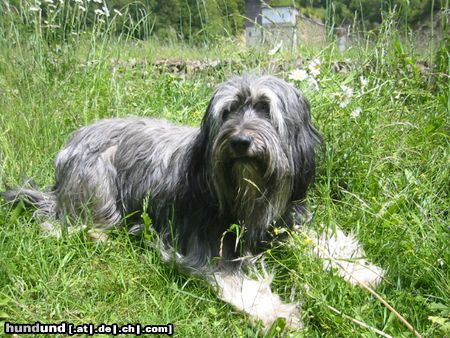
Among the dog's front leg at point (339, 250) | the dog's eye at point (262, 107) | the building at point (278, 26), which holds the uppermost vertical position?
the building at point (278, 26)

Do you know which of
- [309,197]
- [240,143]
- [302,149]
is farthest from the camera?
[309,197]

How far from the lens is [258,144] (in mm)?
2873

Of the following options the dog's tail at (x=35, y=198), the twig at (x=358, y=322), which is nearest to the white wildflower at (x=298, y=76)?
the twig at (x=358, y=322)

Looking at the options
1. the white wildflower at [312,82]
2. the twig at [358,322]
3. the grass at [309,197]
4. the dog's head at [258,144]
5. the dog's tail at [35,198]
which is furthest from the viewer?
the white wildflower at [312,82]

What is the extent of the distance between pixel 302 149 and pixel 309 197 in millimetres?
727

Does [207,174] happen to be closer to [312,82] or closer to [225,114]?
[225,114]

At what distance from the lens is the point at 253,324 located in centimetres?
279

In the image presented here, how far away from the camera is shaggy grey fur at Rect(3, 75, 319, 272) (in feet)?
9.72

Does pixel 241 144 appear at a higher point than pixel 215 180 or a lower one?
higher

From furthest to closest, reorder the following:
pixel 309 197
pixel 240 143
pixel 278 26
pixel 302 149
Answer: pixel 278 26, pixel 309 197, pixel 302 149, pixel 240 143

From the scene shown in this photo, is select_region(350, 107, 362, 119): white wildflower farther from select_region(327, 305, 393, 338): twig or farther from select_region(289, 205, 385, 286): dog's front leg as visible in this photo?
select_region(327, 305, 393, 338): twig

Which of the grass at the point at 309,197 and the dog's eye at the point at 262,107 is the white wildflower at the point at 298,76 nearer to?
the grass at the point at 309,197

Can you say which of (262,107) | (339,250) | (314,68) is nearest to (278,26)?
(314,68)

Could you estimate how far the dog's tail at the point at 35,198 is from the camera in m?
3.77
